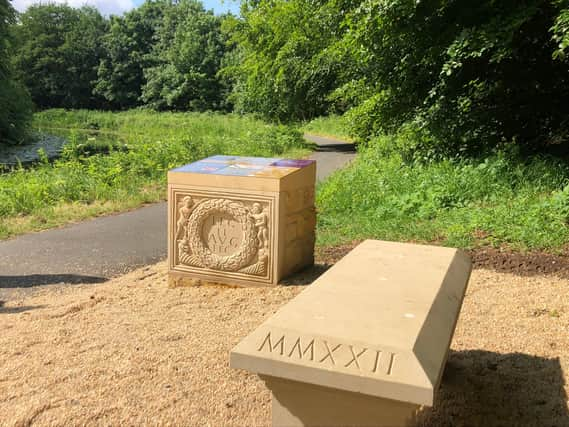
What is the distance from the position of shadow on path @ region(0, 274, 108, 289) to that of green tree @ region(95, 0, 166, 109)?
47863mm

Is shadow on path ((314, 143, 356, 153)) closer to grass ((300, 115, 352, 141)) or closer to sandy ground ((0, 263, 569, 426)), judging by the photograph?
grass ((300, 115, 352, 141))

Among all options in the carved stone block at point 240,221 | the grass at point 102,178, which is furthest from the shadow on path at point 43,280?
the grass at point 102,178

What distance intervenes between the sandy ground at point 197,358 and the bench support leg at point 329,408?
92 centimetres

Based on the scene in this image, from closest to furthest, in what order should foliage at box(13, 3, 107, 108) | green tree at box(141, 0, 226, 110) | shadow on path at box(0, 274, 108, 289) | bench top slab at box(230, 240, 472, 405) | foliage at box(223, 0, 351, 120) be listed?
bench top slab at box(230, 240, 472, 405) → shadow on path at box(0, 274, 108, 289) → foliage at box(223, 0, 351, 120) → green tree at box(141, 0, 226, 110) → foliage at box(13, 3, 107, 108)

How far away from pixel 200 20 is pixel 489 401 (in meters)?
52.9

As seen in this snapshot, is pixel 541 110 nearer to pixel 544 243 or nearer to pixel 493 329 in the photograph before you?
pixel 544 243

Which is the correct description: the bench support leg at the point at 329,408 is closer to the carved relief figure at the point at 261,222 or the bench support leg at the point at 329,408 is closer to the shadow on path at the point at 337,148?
the carved relief figure at the point at 261,222

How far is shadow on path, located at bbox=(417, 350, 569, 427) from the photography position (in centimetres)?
322

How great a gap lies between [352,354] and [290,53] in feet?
52.8

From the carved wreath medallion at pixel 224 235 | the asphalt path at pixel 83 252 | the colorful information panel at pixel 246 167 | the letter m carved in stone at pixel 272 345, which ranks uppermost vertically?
the colorful information panel at pixel 246 167

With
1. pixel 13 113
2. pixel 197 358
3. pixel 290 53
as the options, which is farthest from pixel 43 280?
pixel 13 113

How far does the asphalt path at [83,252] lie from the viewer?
7.18 meters

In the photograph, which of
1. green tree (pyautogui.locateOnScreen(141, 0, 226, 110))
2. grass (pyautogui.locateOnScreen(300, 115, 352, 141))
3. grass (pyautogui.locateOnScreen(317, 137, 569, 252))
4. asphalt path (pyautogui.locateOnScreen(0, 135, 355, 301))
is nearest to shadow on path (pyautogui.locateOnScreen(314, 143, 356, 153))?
grass (pyautogui.locateOnScreen(300, 115, 352, 141))

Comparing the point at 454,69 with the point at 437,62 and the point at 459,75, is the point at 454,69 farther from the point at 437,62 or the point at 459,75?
the point at 437,62
